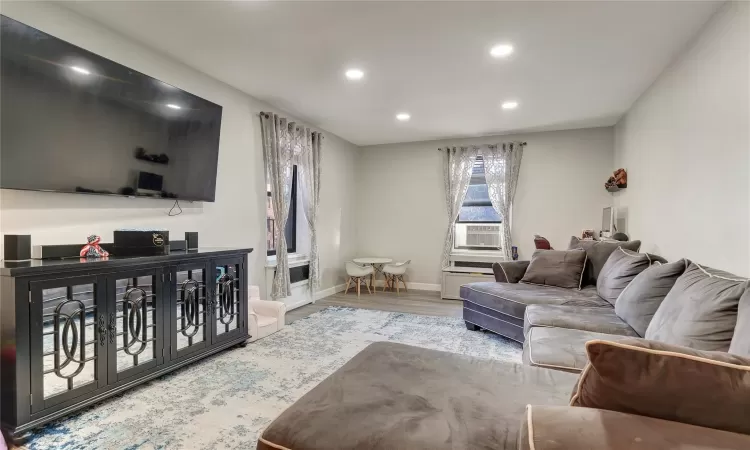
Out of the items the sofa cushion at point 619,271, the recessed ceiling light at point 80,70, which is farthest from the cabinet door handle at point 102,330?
the sofa cushion at point 619,271

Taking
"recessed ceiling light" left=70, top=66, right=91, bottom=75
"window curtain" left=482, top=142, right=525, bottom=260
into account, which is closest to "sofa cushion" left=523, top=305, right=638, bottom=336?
"window curtain" left=482, top=142, right=525, bottom=260

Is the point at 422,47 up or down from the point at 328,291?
up

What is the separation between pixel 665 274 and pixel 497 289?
5.12ft

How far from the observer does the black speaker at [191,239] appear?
301 centimetres

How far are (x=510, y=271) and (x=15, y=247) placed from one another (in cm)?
405

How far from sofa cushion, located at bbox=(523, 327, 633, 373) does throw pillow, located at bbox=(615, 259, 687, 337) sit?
28cm

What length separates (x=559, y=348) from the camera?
197cm

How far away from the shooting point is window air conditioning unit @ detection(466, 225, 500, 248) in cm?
576

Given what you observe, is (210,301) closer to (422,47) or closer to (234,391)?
(234,391)

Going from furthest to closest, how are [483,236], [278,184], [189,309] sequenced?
[483,236]
[278,184]
[189,309]

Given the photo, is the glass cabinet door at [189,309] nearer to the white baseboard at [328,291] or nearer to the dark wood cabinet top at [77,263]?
the dark wood cabinet top at [77,263]

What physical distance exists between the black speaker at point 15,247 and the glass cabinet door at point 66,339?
11.0 inches

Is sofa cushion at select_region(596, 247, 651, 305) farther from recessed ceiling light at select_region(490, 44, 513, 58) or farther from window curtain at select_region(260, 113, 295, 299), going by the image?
window curtain at select_region(260, 113, 295, 299)

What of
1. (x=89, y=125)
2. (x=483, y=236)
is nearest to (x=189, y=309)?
(x=89, y=125)
